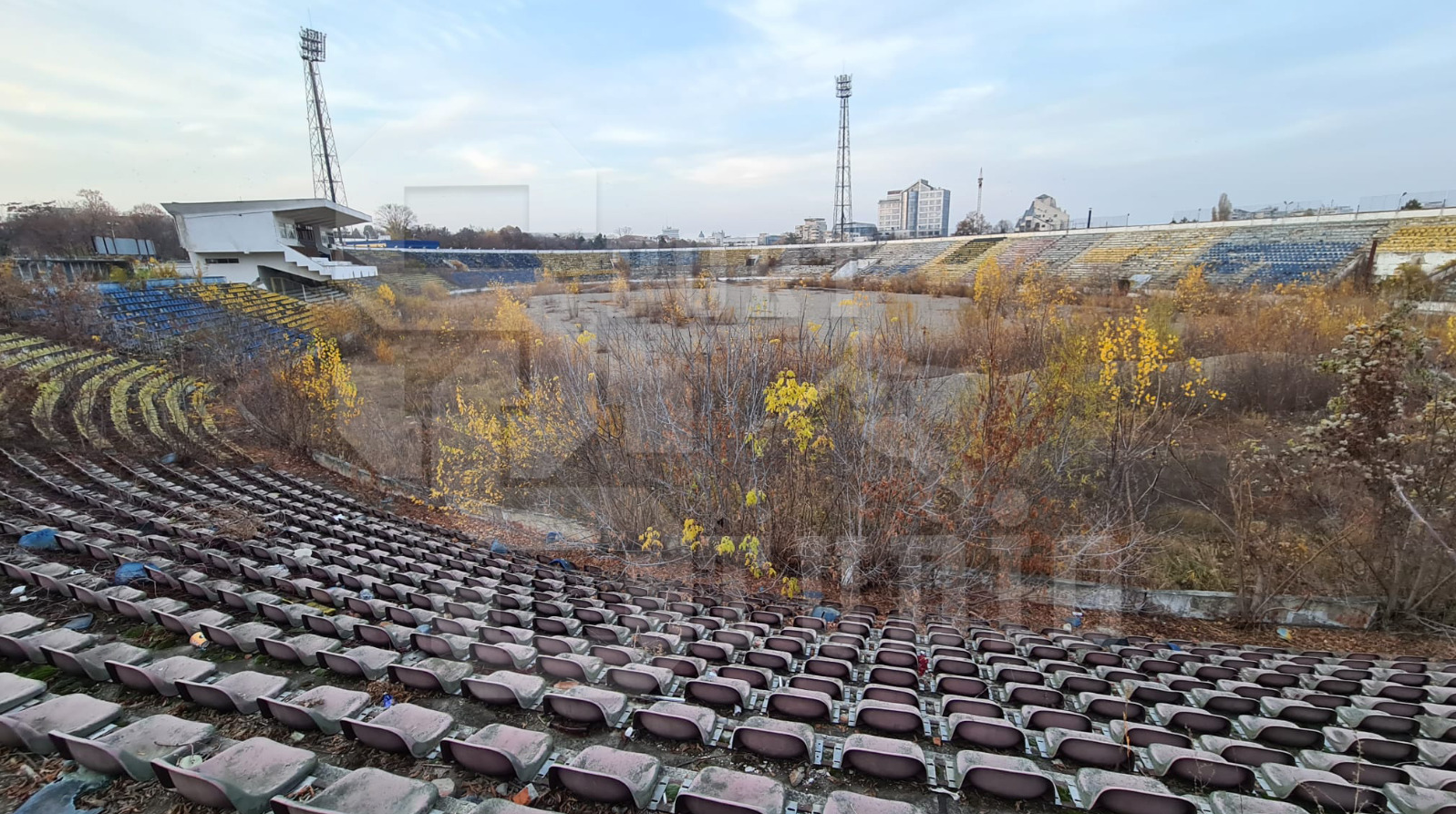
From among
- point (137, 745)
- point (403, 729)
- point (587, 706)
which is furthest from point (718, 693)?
point (137, 745)

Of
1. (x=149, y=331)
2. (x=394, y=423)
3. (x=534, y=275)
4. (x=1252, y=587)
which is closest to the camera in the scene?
(x=1252, y=587)

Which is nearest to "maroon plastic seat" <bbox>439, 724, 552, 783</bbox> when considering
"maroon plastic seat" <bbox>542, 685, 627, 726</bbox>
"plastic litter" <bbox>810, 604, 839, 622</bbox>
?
"maroon plastic seat" <bbox>542, 685, 627, 726</bbox>

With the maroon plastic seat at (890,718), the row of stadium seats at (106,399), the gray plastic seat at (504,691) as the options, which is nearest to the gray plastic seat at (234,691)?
the gray plastic seat at (504,691)

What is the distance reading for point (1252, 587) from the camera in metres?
10.2

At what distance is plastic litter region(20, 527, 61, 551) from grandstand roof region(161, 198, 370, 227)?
36605 mm

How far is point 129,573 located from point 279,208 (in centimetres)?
3909

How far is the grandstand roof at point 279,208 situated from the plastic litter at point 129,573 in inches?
1509

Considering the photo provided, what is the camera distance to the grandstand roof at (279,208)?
35.2m

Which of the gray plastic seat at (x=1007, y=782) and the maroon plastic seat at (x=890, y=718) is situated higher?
the gray plastic seat at (x=1007, y=782)

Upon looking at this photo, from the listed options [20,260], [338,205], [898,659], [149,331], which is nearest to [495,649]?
[898,659]

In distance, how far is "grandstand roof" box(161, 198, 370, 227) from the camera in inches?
1384

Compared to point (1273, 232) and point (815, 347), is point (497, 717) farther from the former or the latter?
point (1273, 232)

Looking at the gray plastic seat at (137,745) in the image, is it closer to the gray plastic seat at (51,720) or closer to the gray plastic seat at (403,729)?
the gray plastic seat at (51,720)

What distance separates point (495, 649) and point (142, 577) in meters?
4.65
